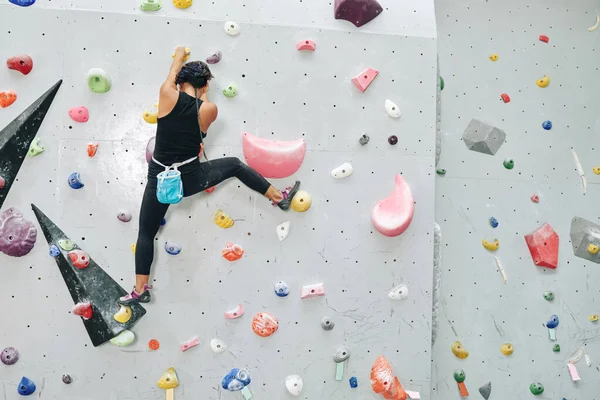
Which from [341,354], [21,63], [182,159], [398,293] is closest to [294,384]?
[341,354]

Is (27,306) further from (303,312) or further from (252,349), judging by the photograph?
(303,312)

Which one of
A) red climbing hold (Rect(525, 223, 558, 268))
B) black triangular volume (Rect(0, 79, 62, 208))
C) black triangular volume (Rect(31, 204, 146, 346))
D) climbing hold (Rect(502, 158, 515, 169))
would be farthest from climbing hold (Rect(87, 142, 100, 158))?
red climbing hold (Rect(525, 223, 558, 268))

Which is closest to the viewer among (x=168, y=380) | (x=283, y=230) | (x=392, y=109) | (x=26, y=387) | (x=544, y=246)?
(x=26, y=387)

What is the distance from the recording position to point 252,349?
3.19 m

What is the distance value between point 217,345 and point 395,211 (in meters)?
1.14

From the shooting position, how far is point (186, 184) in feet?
9.82

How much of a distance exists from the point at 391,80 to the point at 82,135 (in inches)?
63.9

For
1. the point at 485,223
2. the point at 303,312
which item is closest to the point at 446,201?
the point at 485,223

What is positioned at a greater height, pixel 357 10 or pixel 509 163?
pixel 357 10

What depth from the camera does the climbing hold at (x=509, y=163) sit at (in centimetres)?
377

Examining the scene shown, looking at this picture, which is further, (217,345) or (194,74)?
(217,345)

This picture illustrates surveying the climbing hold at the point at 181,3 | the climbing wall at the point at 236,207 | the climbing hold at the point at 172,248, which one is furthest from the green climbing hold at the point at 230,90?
the climbing hold at the point at 172,248

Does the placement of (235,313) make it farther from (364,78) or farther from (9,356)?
(364,78)

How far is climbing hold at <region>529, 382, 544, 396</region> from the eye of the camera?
3692 mm
